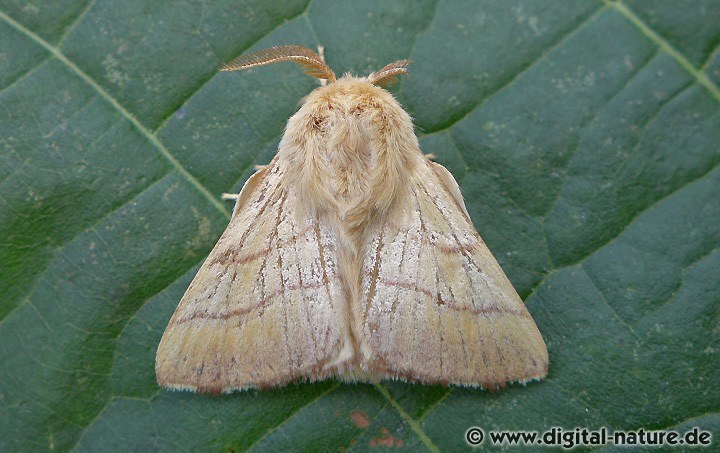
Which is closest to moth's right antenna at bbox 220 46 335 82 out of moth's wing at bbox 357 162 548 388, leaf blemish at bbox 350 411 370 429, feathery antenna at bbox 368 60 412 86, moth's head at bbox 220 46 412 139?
moth's head at bbox 220 46 412 139

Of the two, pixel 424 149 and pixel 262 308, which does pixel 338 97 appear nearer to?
pixel 424 149

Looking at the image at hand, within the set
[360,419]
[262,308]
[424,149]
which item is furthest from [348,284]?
[424,149]

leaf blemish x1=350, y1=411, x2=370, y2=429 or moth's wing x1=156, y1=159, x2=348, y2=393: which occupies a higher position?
moth's wing x1=156, y1=159, x2=348, y2=393

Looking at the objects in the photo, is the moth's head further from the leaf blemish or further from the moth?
the leaf blemish

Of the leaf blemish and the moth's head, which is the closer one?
the moth's head

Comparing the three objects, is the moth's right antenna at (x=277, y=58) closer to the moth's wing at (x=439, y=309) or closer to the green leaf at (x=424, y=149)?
the green leaf at (x=424, y=149)

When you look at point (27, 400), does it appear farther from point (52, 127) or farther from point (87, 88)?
point (87, 88)

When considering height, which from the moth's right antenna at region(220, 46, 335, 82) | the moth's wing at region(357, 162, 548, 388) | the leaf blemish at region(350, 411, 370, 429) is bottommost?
the leaf blemish at region(350, 411, 370, 429)
